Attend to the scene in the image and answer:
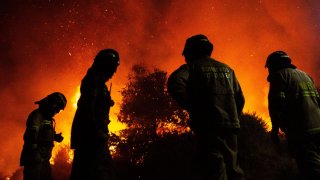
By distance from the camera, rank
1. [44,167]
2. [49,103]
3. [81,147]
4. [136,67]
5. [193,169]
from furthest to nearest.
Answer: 1. [136,67]
2. [193,169]
3. [49,103]
4. [44,167]
5. [81,147]

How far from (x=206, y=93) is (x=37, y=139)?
4158 millimetres

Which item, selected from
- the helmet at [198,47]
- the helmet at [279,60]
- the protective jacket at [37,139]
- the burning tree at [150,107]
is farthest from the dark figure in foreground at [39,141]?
the burning tree at [150,107]

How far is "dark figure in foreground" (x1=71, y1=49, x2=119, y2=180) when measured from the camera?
4.39 metres

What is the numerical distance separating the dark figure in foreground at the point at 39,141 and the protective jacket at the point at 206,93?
369cm

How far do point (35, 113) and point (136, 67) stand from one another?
24.9 metres

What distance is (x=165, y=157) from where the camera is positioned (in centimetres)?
1784

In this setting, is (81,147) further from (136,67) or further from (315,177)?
(136,67)

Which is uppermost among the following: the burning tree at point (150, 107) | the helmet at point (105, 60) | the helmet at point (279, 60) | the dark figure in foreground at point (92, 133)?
the burning tree at point (150, 107)

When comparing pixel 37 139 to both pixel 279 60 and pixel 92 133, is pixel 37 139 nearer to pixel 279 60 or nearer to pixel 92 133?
pixel 92 133

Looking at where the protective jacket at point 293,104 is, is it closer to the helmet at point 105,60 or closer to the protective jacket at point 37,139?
the helmet at point 105,60

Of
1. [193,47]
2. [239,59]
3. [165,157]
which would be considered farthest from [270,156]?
[239,59]

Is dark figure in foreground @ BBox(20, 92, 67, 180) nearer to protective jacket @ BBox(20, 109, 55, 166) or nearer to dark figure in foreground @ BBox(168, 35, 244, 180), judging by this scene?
protective jacket @ BBox(20, 109, 55, 166)

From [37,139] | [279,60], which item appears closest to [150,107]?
[37,139]

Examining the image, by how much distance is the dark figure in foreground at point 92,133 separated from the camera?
14.4ft
